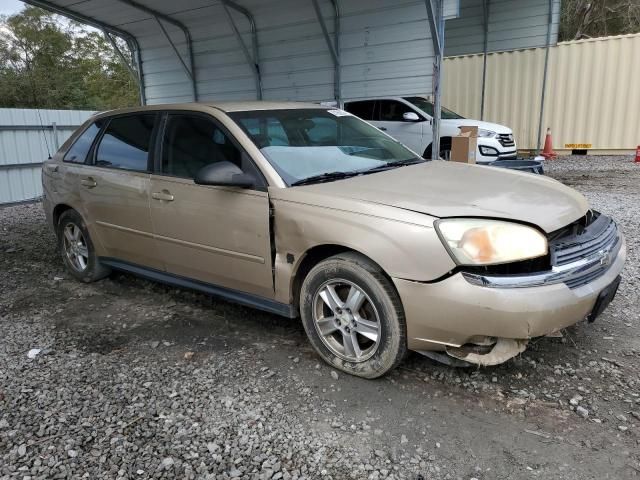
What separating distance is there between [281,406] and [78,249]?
3126 millimetres

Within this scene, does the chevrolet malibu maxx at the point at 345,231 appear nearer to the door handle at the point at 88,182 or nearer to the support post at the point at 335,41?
the door handle at the point at 88,182

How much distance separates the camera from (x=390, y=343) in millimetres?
2826

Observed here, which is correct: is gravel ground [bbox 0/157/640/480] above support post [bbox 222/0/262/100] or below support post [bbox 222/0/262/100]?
below

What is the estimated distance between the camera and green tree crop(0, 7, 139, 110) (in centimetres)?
2666

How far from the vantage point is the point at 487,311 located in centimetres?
252

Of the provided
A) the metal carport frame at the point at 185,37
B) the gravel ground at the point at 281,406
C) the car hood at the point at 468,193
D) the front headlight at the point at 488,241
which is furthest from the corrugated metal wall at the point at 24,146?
the front headlight at the point at 488,241

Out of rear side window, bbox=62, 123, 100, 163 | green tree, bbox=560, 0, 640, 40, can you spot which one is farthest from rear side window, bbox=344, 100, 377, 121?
green tree, bbox=560, 0, 640, 40

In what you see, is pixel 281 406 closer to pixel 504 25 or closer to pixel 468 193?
pixel 468 193

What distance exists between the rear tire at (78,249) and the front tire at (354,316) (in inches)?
101

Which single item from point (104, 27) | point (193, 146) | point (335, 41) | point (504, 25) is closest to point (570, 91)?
point (504, 25)

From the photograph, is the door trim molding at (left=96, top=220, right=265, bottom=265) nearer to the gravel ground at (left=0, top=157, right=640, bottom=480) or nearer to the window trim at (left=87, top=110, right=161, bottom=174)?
the window trim at (left=87, top=110, right=161, bottom=174)

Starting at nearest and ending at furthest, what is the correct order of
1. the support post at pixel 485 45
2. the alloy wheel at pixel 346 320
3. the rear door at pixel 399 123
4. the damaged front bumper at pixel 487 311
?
the damaged front bumper at pixel 487 311
the alloy wheel at pixel 346 320
the rear door at pixel 399 123
the support post at pixel 485 45

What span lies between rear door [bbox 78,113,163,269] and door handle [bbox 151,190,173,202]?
0.11 metres

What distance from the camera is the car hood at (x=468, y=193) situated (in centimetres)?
273
